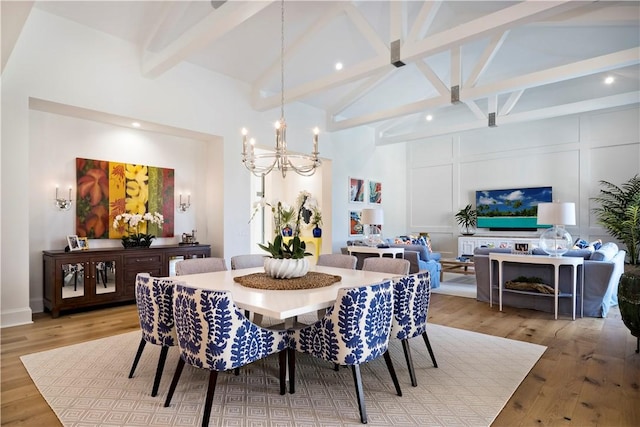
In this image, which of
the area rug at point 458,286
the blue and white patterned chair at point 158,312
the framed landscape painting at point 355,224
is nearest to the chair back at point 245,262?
the blue and white patterned chair at point 158,312

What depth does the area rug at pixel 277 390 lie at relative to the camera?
213 cm

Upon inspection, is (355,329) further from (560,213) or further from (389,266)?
(560,213)

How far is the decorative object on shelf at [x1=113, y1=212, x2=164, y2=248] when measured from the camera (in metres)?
5.00

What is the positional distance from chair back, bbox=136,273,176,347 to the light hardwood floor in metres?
0.70

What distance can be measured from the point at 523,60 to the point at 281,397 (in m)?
7.22

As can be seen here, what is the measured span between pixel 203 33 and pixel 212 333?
3242mm

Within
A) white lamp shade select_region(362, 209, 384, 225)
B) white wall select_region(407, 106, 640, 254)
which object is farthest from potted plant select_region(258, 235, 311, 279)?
white wall select_region(407, 106, 640, 254)

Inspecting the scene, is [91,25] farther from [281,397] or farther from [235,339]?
[281,397]

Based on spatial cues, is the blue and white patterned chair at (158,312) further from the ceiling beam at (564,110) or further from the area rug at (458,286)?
the ceiling beam at (564,110)

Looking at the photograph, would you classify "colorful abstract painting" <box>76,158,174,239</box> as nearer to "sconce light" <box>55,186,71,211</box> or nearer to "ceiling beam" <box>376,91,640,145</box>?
"sconce light" <box>55,186,71,211</box>

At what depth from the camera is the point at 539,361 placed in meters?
A: 3.01

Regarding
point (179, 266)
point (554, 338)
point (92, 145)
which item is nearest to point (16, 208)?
point (92, 145)

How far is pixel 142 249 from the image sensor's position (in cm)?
493

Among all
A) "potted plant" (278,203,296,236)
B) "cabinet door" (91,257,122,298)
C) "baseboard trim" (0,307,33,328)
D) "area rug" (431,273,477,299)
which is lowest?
"area rug" (431,273,477,299)
